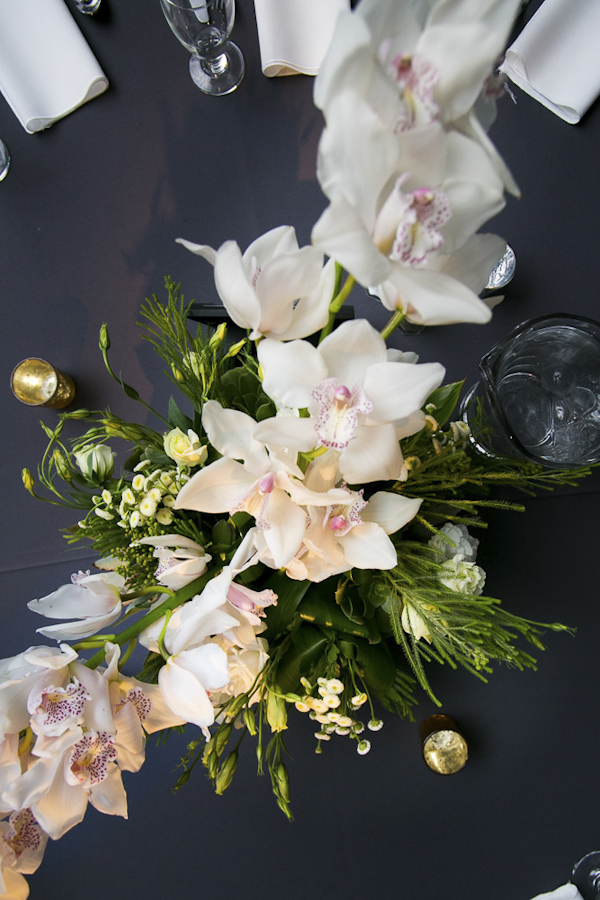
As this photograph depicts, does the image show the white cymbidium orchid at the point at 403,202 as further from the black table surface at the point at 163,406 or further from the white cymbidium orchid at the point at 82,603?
the black table surface at the point at 163,406

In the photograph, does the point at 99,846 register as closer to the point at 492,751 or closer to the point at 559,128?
the point at 492,751

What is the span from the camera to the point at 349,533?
423 millimetres

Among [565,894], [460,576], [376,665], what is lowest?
[565,894]

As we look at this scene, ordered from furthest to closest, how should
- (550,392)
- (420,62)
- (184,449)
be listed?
(550,392) < (184,449) < (420,62)

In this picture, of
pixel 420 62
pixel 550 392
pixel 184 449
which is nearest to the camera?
pixel 420 62

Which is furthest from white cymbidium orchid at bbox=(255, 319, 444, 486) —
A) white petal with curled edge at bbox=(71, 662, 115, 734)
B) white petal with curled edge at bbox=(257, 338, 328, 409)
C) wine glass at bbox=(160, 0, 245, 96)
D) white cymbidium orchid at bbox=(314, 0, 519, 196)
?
wine glass at bbox=(160, 0, 245, 96)

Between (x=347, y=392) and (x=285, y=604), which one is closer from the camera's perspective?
(x=347, y=392)

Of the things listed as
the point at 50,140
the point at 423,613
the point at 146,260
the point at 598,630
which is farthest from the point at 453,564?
the point at 50,140

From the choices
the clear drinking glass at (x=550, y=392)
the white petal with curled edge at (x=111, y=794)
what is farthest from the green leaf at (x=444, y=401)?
the white petal with curled edge at (x=111, y=794)

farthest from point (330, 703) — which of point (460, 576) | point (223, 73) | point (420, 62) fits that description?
point (223, 73)

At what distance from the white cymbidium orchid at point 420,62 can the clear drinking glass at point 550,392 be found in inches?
15.2

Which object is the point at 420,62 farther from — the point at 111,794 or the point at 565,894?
the point at 565,894

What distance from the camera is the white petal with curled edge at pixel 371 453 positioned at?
0.34 metres

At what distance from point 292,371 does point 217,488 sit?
121 millimetres
